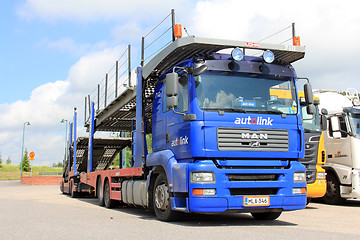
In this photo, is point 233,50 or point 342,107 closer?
point 233,50

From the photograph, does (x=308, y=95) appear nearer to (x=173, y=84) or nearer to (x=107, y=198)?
(x=173, y=84)

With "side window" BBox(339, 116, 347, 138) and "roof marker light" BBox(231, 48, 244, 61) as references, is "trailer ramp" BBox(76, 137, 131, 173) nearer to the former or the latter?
"side window" BBox(339, 116, 347, 138)

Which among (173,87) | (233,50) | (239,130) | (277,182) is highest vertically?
(233,50)

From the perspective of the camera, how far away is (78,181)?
17.3 metres

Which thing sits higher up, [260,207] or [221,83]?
[221,83]

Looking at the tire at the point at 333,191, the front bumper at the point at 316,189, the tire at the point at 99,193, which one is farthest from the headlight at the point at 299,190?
the tire at the point at 99,193

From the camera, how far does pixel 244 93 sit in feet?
25.3

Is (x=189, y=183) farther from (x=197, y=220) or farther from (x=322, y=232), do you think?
(x=322, y=232)

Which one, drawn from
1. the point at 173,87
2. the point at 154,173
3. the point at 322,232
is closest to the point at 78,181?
the point at 154,173

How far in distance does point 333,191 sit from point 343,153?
1257 millimetres

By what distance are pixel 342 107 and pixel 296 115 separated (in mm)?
6282

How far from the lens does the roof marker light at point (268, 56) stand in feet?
26.3

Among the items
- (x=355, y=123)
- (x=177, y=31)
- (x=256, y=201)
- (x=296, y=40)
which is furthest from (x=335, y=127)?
(x=177, y=31)

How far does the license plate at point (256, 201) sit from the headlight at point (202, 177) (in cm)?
70
